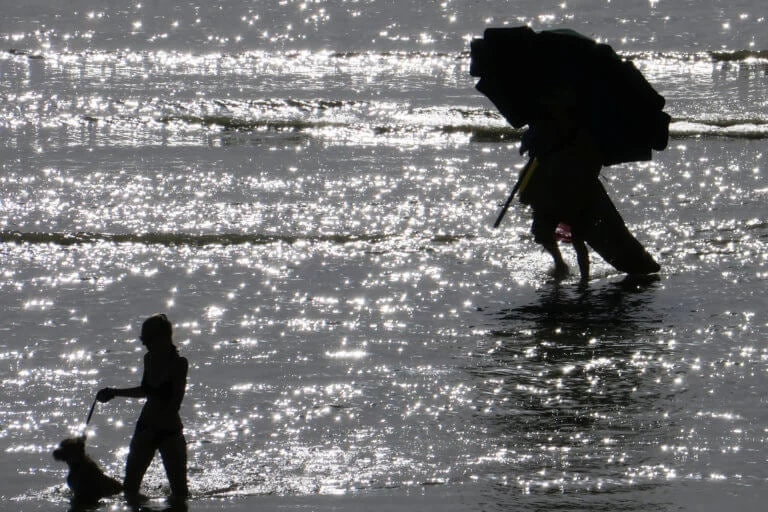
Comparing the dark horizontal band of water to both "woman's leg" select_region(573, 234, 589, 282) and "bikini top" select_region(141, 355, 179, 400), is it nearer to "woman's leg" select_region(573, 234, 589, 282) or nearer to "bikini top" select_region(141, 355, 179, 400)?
"woman's leg" select_region(573, 234, 589, 282)

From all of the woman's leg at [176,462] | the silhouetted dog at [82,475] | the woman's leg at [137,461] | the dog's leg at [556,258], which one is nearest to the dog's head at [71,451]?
the silhouetted dog at [82,475]

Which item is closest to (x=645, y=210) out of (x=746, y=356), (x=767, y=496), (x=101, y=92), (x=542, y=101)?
(x=542, y=101)

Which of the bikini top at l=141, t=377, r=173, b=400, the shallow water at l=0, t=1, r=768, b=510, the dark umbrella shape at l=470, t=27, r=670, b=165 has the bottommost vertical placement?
the shallow water at l=0, t=1, r=768, b=510

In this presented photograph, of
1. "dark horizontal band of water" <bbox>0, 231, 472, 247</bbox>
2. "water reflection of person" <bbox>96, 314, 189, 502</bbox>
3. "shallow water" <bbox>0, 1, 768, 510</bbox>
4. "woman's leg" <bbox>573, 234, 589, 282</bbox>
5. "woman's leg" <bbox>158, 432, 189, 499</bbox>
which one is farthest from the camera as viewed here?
"dark horizontal band of water" <bbox>0, 231, 472, 247</bbox>

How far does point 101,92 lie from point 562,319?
8.16 m

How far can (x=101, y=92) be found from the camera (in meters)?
14.8

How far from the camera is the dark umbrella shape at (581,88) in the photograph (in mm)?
8469

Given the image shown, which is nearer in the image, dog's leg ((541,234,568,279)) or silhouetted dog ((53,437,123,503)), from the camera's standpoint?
silhouetted dog ((53,437,123,503))

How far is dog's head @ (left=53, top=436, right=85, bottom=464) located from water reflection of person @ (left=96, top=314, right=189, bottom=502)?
20cm

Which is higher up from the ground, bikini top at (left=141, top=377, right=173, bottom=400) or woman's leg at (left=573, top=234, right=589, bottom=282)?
bikini top at (left=141, top=377, right=173, bottom=400)

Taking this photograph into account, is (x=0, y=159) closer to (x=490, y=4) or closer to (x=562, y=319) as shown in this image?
(x=562, y=319)

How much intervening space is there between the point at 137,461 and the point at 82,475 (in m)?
0.22

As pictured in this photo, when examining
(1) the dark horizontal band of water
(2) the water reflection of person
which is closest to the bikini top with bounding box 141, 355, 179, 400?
(2) the water reflection of person

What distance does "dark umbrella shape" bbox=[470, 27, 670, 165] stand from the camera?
8469 mm
